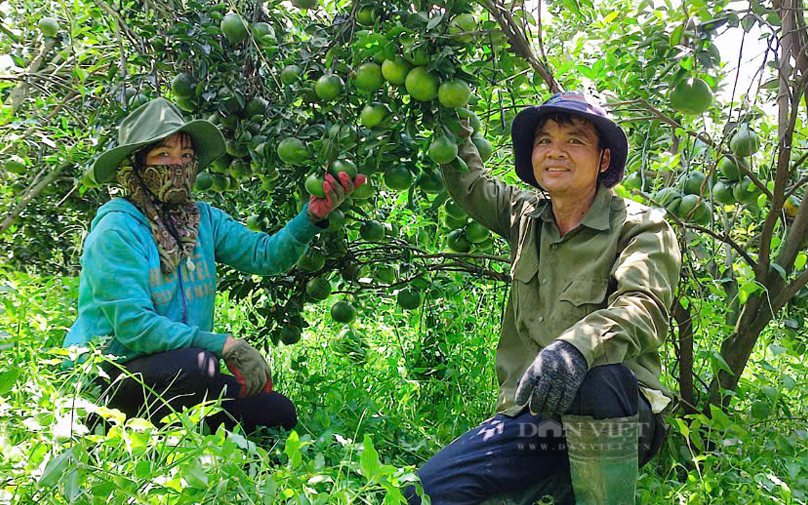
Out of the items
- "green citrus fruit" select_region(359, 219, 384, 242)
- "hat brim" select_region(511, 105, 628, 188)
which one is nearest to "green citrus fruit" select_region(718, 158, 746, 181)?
"hat brim" select_region(511, 105, 628, 188)

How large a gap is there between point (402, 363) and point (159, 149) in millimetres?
1935

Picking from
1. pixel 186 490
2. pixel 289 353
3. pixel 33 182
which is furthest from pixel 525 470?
pixel 33 182

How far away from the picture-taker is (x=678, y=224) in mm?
2750

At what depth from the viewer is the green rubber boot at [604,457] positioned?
6.53ft

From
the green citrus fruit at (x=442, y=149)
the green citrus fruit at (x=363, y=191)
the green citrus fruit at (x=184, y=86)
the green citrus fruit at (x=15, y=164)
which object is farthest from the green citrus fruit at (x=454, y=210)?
the green citrus fruit at (x=15, y=164)

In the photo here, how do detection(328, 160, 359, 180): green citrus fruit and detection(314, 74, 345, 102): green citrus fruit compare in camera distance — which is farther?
detection(328, 160, 359, 180): green citrus fruit

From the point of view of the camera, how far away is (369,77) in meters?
2.33

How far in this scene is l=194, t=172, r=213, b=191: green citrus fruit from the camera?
311 centimetres

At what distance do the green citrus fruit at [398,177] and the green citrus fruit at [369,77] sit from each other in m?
0.30

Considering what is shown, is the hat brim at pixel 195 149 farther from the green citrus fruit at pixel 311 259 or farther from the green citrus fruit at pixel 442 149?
the green citrus fruit at pixel 442 149

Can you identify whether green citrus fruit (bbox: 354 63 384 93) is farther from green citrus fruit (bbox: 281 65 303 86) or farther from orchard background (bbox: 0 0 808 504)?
green citrus fruit (bbox: 281 65 303 86)

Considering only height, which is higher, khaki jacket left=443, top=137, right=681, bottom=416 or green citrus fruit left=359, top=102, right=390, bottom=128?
green citrus fruit left=359, top=102, right=390, bottom=128

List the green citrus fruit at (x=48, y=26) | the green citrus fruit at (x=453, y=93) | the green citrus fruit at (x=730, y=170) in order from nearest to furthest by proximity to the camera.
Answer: the green citrus fruit at (x=453, y=93) < the green citrus fruit at (x=730, y=170) < the green citrus fruit at (x=48, y=26)

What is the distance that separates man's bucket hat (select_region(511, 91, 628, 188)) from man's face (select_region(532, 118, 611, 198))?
5cm
